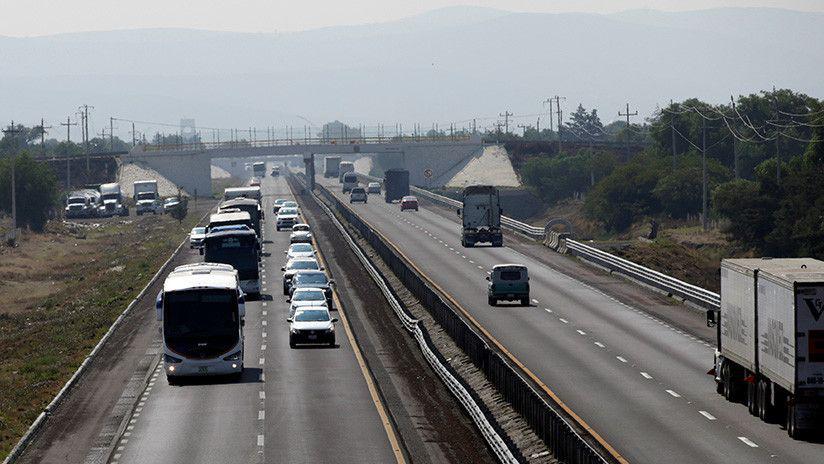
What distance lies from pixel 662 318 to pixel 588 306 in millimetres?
5710

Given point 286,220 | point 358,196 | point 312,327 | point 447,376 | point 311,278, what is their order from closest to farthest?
point 447,376 < point 312,327 < point 311,278 < point 286,220 < point 358,196

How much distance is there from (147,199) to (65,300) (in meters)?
89.4

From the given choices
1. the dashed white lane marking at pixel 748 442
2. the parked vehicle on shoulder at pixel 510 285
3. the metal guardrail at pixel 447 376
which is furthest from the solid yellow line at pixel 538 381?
the dashed white lane marking at pixel 748 442

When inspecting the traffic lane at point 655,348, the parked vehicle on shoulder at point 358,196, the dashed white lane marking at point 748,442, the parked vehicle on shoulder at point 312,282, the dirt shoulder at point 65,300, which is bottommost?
the dirt shoulder at point 65,300

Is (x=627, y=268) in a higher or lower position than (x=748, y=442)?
lower

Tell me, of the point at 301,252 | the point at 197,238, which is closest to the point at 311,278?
the point at 301,252

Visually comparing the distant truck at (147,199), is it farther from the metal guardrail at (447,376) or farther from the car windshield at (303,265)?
the car windshield at (303,265)

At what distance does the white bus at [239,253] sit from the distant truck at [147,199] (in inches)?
4094

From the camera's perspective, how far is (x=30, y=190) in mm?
150750

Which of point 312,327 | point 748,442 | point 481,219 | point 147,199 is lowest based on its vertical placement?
point 748,442

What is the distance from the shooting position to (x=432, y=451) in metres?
33.1

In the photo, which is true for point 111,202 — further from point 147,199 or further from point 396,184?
point 396,184

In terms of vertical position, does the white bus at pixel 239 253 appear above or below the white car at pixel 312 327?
above

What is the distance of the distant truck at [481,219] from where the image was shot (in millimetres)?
100688
